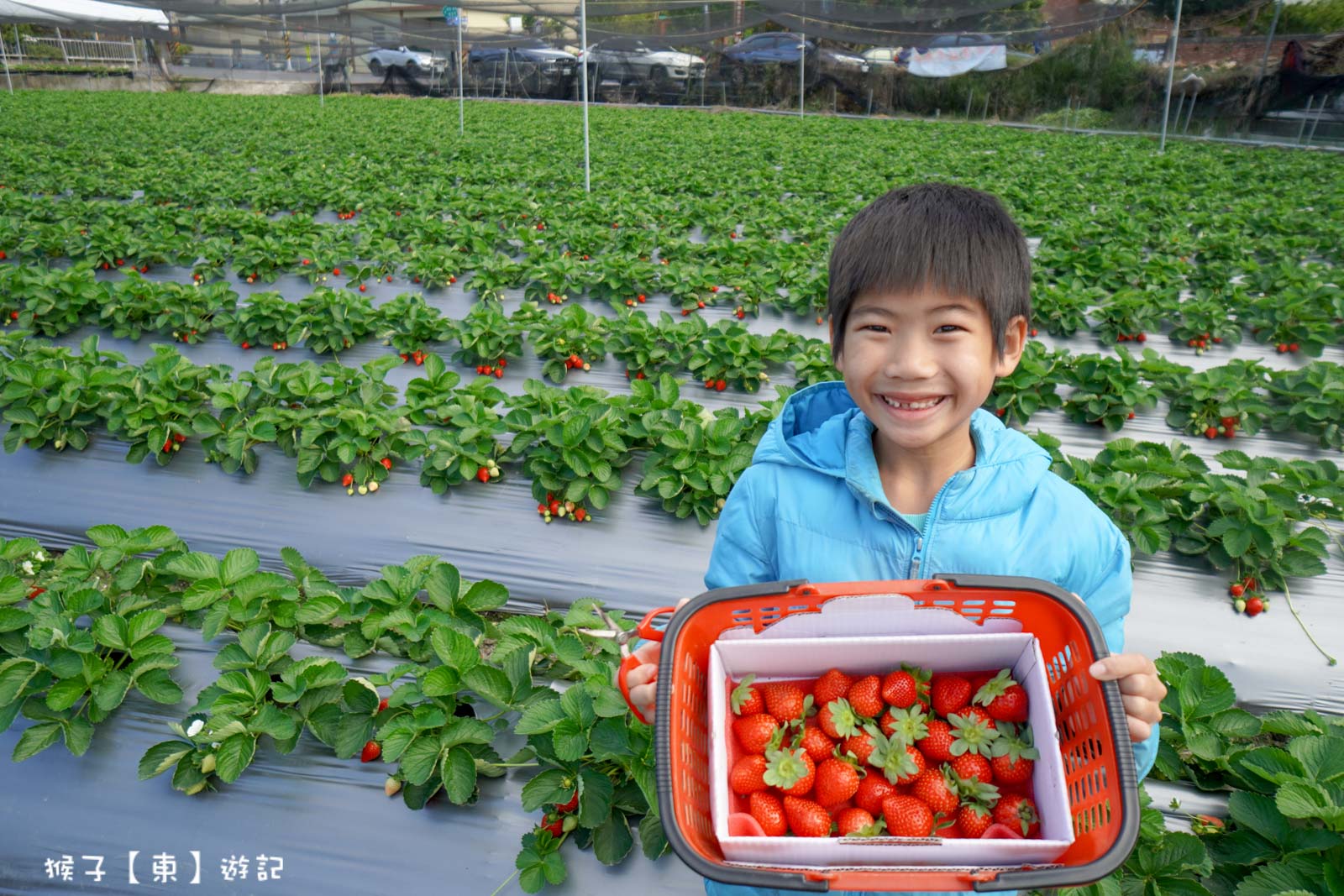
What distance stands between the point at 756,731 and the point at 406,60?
32.8m

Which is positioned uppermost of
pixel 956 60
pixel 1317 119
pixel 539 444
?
pixel 956 60

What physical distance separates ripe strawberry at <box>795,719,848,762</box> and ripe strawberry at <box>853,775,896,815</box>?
0.07 m

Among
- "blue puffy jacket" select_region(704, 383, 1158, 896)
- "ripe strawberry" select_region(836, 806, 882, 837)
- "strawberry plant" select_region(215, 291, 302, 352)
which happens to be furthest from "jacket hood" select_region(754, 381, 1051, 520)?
"strawberry plant" select_region(215, 291, 302, 352)

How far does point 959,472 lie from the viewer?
1373 millimetres

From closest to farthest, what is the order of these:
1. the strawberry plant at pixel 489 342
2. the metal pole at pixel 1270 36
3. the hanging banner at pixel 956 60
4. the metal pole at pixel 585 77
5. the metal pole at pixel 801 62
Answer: the strawberry plant at pixel 489 342 < the metal pole at pixel 585 77 < the metal pole at pixel 1270 36 < the metal pole at pixel 801 62 < the hanging banner at pixel 956 60

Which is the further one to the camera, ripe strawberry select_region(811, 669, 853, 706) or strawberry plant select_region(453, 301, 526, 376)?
strawberry plant select_region(453, 301, 526, 376)

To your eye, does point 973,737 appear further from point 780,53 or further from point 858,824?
point 780,53

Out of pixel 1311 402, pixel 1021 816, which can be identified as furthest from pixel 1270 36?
pixel 1021 816

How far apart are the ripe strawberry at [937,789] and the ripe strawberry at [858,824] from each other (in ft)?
0.29

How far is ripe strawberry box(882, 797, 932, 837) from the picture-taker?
48.6 inches

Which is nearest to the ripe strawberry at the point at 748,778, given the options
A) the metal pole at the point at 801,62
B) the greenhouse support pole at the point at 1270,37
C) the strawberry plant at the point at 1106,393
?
the strawberry plant at the point at 1106,393

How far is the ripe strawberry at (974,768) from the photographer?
129 cm

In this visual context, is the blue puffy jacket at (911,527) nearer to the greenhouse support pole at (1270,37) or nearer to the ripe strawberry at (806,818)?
the ripe strawberry at (806,818)

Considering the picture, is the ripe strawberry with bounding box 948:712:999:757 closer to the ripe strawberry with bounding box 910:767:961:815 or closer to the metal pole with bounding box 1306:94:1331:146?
the ripe strawberry with bounding box 910:767:961:815
